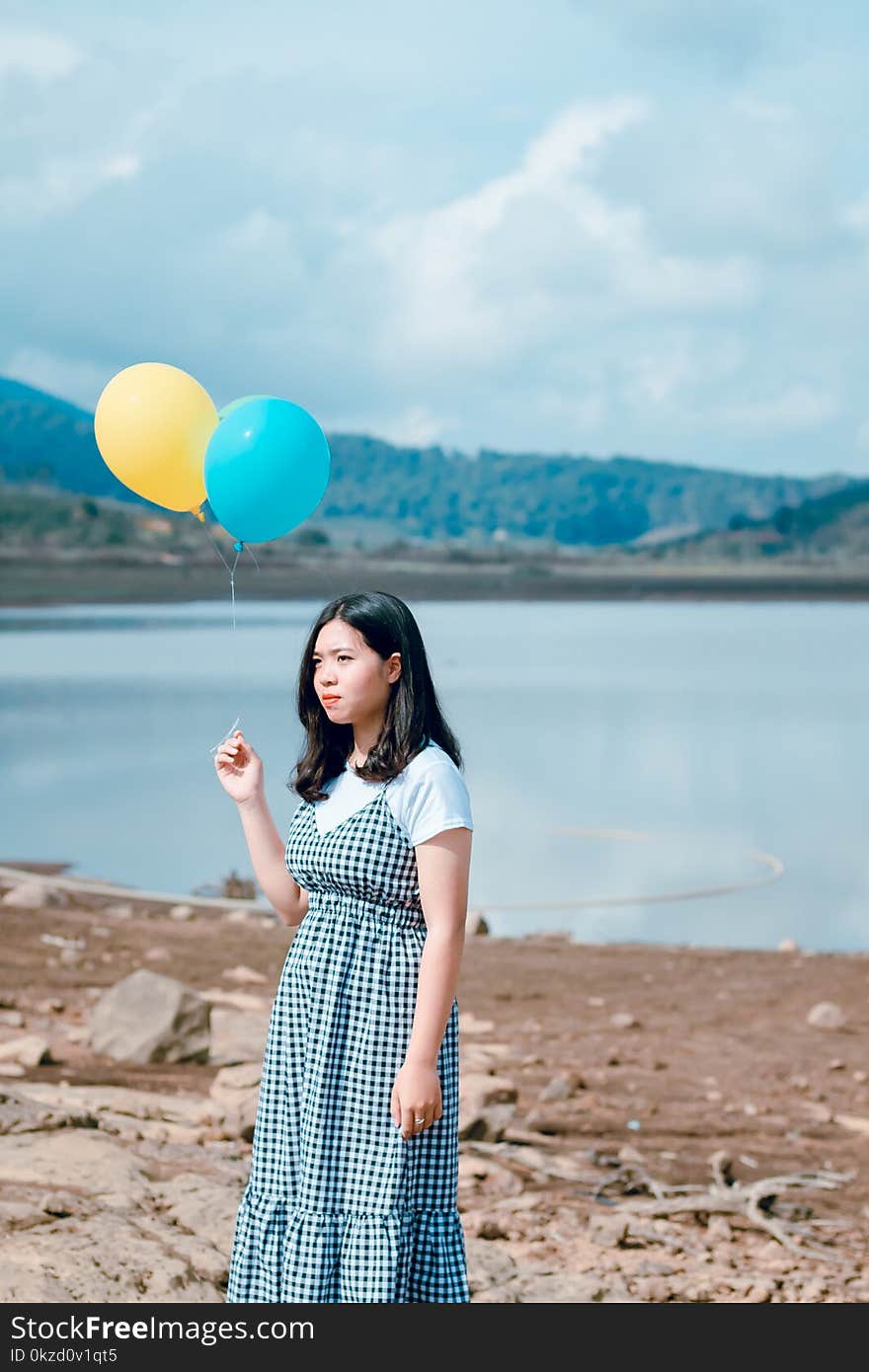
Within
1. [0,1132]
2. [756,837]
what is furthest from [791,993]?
[756,837]

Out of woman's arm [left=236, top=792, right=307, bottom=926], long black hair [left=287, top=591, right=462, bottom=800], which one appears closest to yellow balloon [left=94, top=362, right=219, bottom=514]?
long black hair [left=287, top=591, right=462, bottom=800]

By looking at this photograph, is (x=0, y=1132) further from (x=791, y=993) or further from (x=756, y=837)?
(x=756, y=837)

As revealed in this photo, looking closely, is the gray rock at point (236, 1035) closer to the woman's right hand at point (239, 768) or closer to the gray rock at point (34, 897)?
the gray rock at point (34, 897)

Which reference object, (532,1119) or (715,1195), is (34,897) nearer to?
(532,1119)

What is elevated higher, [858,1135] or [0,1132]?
[0,1132]

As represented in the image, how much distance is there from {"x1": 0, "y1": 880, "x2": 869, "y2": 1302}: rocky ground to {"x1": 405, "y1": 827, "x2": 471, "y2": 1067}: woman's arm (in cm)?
127

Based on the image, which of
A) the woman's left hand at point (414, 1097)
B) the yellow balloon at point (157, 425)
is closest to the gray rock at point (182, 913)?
the yellow balloon at point (157, 425)

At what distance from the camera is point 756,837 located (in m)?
16.0

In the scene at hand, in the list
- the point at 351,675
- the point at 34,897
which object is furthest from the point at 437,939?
the point at 34,897

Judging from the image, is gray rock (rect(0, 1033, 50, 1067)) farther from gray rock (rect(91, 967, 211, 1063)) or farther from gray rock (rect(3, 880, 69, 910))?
gray rock (rect(3, 880, 69, 910))

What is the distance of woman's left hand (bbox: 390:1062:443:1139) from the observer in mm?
2805

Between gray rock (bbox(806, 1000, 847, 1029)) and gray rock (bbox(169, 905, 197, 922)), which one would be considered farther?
gray rock (bbox(169, 905, 197, 922))

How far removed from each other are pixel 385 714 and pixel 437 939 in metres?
0.46

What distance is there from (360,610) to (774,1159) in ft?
11.4
